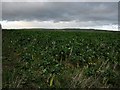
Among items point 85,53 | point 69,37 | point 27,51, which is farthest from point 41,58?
point 69,37

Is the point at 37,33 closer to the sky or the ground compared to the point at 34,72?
closer to the sky

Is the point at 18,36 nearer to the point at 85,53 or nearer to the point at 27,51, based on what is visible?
the point at 27,51

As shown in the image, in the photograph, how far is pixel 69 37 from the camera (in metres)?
27.5

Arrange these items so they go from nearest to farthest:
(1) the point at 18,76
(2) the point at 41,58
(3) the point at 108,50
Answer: (1) the point at 18,76 < (2) the point at 41,58 < (3) the point at 108,50

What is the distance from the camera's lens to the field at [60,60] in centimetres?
1986

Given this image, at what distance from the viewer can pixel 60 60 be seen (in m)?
23.0

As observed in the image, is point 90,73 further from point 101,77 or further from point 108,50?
point 108,50

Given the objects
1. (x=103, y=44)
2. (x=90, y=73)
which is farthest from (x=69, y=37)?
(x=90, y=73)

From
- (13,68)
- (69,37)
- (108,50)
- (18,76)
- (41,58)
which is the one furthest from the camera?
(69,37)

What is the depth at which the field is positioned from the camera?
65.2 feet

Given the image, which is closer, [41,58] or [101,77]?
[101,77]

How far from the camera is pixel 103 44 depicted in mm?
25938

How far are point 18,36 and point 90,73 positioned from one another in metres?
9.05

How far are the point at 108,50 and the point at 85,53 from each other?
209 centimetres
